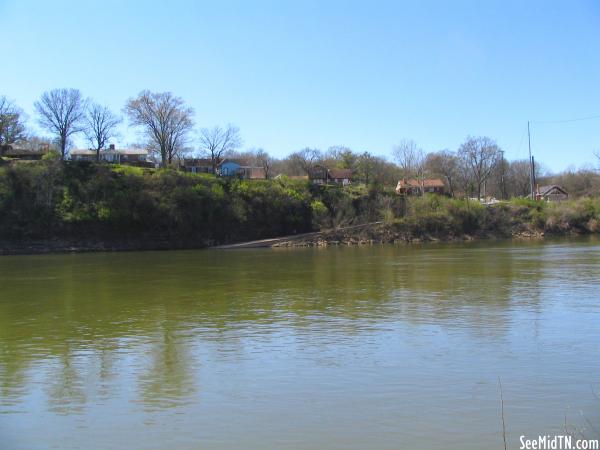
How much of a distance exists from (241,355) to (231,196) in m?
72.8

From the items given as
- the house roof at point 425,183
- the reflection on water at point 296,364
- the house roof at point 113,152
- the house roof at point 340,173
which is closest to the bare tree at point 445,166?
the house roof at point 425,183

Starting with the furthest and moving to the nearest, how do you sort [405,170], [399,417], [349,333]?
[405,170], [349,333], [399,417]

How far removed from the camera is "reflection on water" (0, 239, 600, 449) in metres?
11.1

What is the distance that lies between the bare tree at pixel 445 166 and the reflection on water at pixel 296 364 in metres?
106

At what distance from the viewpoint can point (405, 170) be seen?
136000 millimetres

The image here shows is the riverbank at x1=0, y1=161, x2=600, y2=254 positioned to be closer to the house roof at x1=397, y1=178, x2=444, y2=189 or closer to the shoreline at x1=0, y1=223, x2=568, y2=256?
the shoreline at x1=0, y1=223, x2=568, y2=256

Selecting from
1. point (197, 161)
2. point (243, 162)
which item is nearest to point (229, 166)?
point (197, 161)

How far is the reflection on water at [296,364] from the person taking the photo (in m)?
11.1

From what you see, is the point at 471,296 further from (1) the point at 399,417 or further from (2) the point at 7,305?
(2) the point at 7,305

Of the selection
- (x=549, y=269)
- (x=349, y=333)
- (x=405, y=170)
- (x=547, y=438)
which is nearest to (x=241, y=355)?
(x=349, y=333)

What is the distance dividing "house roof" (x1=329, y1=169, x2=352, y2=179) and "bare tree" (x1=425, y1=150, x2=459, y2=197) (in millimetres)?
21839

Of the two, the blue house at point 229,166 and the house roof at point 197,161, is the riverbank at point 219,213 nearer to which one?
the blue house at point 229,166

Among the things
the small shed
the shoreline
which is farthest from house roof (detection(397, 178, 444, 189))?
the shoreline

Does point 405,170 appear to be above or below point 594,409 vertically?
above
